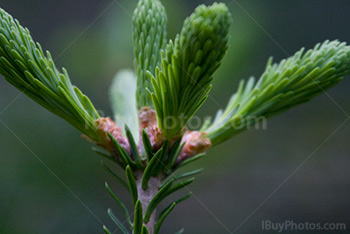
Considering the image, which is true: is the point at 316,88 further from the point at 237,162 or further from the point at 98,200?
the point at 237,162

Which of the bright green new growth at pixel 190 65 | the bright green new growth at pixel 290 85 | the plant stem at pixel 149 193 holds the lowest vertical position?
the bright green new growth at pixel 290 85

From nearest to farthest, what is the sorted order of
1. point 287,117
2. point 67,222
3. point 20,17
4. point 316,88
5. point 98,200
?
point 316,88 < point 67,222 < point 98,200 < point 20,17 < point 287,117

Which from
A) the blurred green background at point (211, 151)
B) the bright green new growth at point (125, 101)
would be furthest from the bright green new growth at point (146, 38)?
the blurred green background at point (211, 151)

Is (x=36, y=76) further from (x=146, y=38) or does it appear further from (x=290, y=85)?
(x=290, y=85)

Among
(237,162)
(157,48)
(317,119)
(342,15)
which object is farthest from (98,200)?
(342,15)

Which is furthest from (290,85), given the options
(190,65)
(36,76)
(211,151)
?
(211,151)

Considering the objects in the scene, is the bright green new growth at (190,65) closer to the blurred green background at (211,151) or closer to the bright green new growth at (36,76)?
the bright green new growth at (36,76)
